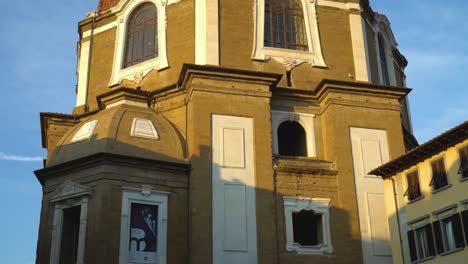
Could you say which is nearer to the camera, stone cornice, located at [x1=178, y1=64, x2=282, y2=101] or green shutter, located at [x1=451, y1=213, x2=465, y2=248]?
green shutter, located at [x1=451, y1=213, x2=465, y2=248]

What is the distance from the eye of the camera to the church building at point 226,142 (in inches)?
941

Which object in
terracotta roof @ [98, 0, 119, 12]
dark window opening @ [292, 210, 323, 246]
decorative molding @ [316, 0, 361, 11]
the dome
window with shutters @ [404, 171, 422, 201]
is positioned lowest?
dark window opening @ [292, 210, 323, 246]

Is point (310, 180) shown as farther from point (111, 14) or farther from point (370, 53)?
point (111, 14)

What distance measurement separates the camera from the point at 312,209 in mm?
25516

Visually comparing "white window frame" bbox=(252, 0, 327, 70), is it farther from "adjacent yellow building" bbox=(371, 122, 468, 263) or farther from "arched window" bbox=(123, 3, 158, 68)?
"adjacent yellow building" bbox=(371, 122, 468, 263)

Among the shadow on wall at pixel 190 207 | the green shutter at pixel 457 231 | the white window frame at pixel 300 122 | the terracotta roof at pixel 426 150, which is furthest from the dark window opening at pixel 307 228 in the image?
the green shutter at pixel 457 231

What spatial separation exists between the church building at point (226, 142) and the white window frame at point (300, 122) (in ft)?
0.16

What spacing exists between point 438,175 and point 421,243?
2.44 metres

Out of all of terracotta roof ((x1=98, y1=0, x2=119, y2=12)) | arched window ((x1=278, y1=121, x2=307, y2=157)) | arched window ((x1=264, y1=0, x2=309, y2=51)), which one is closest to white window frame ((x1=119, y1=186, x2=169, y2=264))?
arched window ((x1=278, y1=121, x2=307, y2=157))

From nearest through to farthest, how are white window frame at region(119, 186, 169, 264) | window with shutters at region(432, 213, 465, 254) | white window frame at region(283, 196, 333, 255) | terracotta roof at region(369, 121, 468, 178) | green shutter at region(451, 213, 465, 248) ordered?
green shutter at region(451, 213, 465, 248), window with shutters at region(432, 213, 465, 254), terracotta roof at region(369, 121, 468, 178), white window frame at region(119, 186, 169, 264), white window frame at region(283, 196, 333, 255)

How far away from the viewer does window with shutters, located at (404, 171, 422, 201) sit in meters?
23.4

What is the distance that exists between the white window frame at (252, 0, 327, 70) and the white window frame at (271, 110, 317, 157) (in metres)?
2.25

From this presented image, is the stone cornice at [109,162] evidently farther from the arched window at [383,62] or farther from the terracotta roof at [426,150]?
the arched window at [383,62]

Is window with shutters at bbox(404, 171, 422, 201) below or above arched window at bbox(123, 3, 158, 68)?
below
